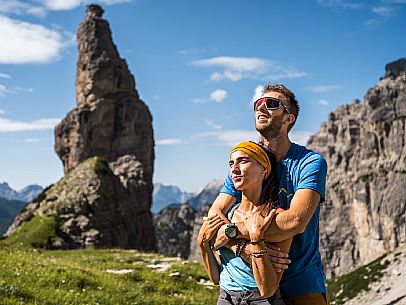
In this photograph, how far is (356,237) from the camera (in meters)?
168

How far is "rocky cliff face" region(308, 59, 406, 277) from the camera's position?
5846 inches

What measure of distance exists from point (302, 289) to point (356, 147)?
19421 cm

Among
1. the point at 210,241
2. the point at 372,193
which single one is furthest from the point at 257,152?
the point at 372,193

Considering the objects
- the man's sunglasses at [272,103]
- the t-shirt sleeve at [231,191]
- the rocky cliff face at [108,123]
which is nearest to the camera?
the man's sunglasses at [272,103]

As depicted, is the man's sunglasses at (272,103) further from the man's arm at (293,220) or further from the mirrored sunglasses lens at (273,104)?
the man's arm at (293,220)

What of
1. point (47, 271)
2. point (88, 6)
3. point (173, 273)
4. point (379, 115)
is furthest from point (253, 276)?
point (379, 115)

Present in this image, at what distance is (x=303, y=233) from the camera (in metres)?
4.89

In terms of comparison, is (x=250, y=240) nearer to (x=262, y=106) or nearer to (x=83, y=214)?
(x=262, y=106)

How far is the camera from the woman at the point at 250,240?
4.52m

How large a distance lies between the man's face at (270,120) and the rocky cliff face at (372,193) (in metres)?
150

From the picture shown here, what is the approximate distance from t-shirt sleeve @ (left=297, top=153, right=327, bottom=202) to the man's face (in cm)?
52

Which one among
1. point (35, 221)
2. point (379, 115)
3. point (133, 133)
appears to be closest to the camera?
point (35, 221)

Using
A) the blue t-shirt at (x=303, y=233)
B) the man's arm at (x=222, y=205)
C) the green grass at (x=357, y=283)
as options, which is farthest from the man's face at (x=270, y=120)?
the green grass at (x=357, y=283)

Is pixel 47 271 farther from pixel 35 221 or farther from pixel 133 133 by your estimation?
pixel 133 133
